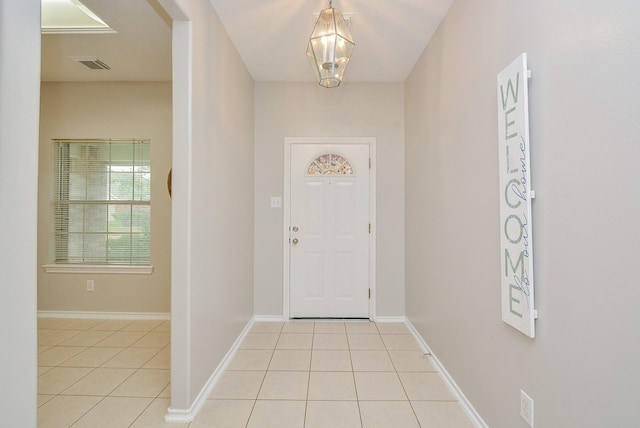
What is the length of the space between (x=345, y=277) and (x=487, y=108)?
7.55ft

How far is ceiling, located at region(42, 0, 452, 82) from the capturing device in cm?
218

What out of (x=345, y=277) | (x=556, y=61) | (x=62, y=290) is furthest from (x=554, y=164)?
(x=62, y=290)

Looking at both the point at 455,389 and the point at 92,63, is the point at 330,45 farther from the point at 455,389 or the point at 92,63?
the point at 92,63

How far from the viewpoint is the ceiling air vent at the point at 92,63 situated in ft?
9.60

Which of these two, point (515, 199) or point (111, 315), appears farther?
point (111, 315)

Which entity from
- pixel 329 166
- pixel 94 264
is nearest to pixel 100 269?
pixel 94 264

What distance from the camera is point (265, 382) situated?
215 centimetres

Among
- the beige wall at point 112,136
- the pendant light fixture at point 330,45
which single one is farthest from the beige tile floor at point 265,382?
the pendant light fixture at point 330,45

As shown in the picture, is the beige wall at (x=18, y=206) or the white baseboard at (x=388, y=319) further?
the white baseboard at (x=388, y=319)

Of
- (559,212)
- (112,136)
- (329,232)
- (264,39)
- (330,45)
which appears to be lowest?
(329,232)

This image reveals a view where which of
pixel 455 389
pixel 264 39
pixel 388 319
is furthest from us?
pixel 388 319

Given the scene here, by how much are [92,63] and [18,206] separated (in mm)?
3020

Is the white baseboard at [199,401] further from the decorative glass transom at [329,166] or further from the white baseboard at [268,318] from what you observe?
the decorative glass transom at [329,166]

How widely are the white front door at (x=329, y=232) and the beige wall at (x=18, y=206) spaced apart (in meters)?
2.59
